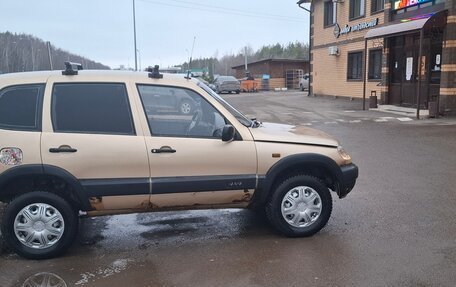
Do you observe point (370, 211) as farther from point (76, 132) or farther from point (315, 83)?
point (315, 83)

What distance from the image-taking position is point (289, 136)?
5141 mm

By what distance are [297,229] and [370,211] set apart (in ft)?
4.61

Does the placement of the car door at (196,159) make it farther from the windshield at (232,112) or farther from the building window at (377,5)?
the building window at (377,5)

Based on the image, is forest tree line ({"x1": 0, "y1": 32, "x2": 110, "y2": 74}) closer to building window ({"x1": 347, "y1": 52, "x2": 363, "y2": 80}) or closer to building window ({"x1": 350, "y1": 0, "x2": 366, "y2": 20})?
building window ({"x1": 347, "y1": 52, "x2": 363, "y2": 80})

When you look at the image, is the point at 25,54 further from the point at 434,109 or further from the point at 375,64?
the point at 434,109

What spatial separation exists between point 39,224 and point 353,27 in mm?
24466

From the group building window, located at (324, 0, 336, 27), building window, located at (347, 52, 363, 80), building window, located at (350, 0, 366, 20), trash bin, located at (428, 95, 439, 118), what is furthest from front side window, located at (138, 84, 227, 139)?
building window, located at (324, 0, 336, 27)

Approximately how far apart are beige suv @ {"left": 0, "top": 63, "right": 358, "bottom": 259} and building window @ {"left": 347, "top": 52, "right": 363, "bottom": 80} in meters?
22.1


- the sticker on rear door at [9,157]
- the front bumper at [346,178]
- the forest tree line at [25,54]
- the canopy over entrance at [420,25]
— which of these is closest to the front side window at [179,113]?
the sticker on rear door at [9,157]

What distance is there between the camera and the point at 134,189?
4680 mm

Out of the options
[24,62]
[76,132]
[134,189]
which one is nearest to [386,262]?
[134,189]

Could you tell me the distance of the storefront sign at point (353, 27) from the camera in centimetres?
2403

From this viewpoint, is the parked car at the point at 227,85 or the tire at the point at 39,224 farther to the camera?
the parked car at the point at 227,85

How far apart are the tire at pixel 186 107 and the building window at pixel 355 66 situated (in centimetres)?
2244
